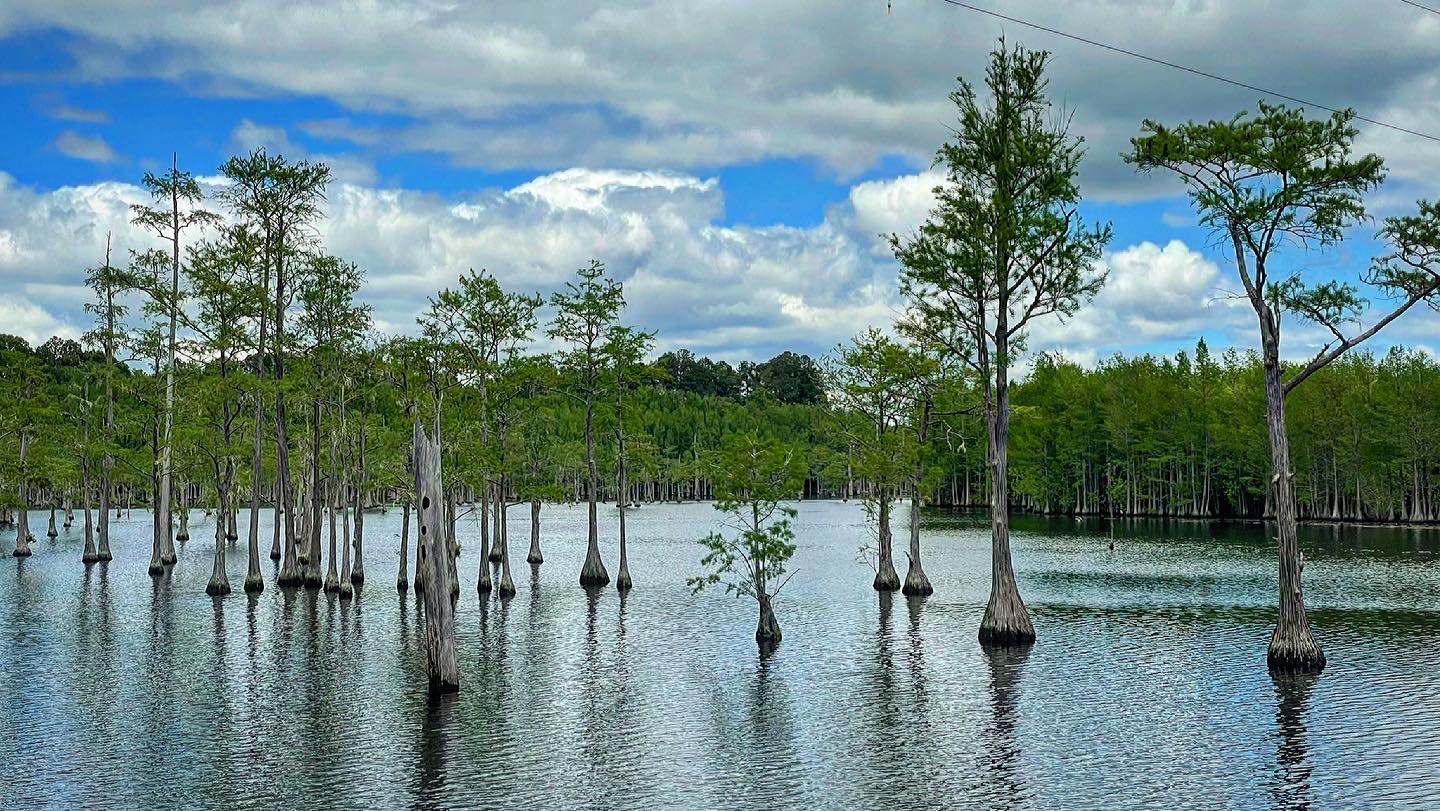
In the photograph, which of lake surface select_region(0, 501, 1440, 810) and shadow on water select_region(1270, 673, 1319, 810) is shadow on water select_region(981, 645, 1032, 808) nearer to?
lake surface select_region(0, 501, 1440, 810)

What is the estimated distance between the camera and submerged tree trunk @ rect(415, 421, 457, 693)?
97.1 ft

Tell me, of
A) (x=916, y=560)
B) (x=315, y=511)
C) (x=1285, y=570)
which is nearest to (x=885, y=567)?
(x=916, y=560)

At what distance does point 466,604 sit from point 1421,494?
315 feet

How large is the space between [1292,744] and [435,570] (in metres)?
19.5

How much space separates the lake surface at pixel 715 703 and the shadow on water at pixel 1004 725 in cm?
11

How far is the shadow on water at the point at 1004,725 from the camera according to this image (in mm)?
22484

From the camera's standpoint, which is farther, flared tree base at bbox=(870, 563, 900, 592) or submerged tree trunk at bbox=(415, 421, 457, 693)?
flared tree base at bbox=(870, 563, 900, 592)

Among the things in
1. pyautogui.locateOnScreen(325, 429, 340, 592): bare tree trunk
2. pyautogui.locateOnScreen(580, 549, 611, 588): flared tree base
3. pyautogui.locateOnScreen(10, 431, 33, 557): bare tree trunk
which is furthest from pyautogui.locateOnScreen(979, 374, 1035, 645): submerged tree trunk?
pyautogui.locateOnScreen(10, 431, 33, 557): bare tree trunk

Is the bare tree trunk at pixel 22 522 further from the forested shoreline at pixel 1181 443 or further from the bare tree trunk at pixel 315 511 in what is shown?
the bare tree trunk at pixel 315 511

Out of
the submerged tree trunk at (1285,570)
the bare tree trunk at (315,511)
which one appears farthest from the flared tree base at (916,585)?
the bare tree trunk at (315,511)

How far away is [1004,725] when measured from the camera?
27781 millimetres

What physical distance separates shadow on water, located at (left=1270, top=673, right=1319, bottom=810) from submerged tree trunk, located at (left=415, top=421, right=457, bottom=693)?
1868 cm

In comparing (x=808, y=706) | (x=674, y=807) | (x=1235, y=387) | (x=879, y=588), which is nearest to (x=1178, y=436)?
(x=1235, y=387)

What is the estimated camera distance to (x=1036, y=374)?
6531 inches
